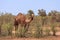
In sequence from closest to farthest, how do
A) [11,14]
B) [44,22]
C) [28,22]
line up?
[28,22] → [11,14] → [44,22]

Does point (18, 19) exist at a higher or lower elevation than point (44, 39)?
higher

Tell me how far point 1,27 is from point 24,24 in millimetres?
2472

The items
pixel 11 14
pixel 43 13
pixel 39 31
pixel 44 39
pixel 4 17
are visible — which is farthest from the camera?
pixel 43 13

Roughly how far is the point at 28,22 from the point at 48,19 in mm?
18273

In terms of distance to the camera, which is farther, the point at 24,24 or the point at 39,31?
the point at 24,24

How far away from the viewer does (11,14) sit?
35.0m

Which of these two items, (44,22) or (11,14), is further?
(44,22)

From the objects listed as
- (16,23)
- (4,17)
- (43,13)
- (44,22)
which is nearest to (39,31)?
(16,23)

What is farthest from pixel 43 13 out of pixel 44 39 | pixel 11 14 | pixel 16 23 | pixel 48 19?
pixel 44 39

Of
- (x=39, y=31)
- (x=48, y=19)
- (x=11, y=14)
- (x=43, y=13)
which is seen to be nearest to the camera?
(x=39, y=31)

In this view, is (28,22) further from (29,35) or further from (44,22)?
(44,22)

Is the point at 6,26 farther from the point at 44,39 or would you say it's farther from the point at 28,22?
the point at 44,39

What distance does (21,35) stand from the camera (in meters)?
20.8

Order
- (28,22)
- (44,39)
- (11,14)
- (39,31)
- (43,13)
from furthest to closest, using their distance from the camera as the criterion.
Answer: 1. (43,13)
2. (11,14)
3. (28,22)
4. (39,31)
5. (44,39)
